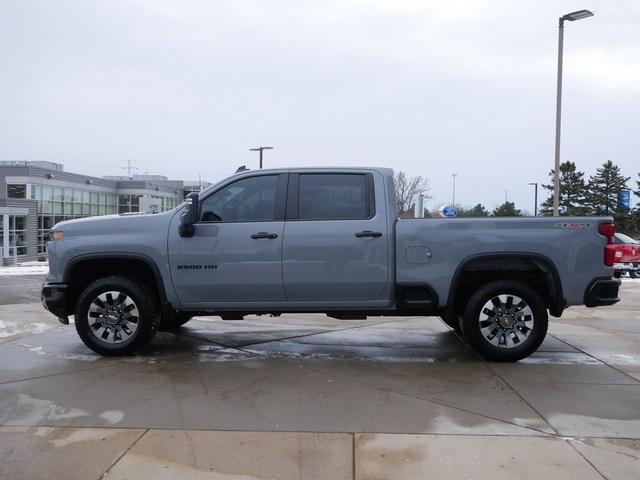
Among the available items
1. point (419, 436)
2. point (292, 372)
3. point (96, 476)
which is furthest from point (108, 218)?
point (419, 436)

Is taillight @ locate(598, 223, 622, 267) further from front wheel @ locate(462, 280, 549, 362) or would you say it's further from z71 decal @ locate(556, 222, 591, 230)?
front wheel @ locate(462, 280, 549, 362)

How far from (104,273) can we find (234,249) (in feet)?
5.22

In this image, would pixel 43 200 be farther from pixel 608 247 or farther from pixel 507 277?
pixel 608 247

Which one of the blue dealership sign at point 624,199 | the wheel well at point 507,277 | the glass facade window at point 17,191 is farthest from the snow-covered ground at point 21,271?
the blue dealership sign at point 624,199

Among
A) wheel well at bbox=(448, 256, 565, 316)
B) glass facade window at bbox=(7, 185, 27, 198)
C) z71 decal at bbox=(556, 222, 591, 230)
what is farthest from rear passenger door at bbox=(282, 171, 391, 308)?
glass facade window at bbox=(7, 185, 27, 198)

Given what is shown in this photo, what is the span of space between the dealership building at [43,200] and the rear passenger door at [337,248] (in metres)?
27.9

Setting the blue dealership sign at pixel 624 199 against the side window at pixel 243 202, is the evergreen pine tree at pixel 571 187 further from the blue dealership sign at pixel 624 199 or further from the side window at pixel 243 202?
the side window at pixel 243 202

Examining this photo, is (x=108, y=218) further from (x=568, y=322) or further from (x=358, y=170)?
(x=568, y=322)

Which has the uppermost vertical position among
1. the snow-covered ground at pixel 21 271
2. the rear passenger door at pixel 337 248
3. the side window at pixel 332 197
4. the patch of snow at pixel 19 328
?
the side window at pixel 332 197

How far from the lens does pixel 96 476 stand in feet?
11.2

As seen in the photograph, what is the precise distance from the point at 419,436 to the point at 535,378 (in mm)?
2018

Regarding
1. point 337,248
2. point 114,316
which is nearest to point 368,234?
point 337,248

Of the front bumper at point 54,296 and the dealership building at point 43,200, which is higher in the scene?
the dealership building at point 43,200

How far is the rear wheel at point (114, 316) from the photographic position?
607 centimetres
